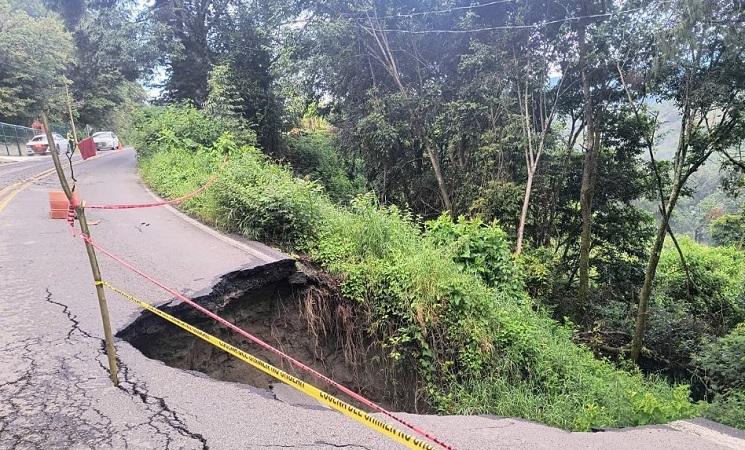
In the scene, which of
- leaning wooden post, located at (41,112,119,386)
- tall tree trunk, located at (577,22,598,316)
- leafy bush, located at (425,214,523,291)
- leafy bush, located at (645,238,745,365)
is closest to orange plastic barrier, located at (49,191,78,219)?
leaning wooden post, located at (41,112,119,386)

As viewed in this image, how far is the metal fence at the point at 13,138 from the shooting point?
26.6 meters

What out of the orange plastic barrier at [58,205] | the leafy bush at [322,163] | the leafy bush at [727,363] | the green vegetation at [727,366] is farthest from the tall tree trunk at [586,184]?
the orange plastic barrier at [58,205]

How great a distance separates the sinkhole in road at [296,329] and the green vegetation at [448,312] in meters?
0.20

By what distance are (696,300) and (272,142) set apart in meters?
15.8

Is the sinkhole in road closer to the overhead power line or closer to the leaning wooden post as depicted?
the leaning wooden post

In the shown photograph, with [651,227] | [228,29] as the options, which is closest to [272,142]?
[228,29]

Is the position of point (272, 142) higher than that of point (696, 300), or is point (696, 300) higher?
point (272, 142)

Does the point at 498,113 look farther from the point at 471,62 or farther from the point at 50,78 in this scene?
the point at 50,78

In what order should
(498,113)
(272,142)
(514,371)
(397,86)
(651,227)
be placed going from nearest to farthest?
(514,371), (498,113), (651,227), (397,86), (272,142)

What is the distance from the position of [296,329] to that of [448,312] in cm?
180

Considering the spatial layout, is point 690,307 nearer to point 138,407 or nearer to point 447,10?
point 447,10

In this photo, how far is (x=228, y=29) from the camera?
20812 millimetres

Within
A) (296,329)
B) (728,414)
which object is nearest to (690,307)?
(728,414)

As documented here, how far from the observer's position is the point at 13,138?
27.8 meters
